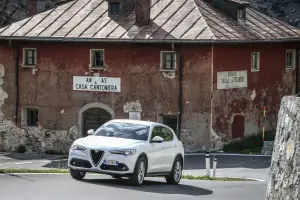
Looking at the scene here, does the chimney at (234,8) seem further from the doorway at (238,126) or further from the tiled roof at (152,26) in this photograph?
the doorway at (238,126)

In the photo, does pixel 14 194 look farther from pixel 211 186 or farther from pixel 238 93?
pixel 238 93

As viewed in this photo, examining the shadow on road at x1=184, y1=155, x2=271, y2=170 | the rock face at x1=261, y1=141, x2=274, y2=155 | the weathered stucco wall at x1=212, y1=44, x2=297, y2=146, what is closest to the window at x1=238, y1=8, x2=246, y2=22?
the weathered stucco wall at x1=212, y1=44, x2=297, y2=146

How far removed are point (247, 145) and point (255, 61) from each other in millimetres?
4416

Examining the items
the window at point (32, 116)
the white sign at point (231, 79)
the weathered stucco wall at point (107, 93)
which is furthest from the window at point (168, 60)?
the window at point (32, 116)

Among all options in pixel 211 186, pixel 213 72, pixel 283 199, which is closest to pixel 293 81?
pixel 213 72

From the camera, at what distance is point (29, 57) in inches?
1436

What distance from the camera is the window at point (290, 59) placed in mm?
38794

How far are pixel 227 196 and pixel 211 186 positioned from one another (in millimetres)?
2333

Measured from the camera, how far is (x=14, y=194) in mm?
13812

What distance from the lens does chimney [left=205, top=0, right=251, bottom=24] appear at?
36.4 metres

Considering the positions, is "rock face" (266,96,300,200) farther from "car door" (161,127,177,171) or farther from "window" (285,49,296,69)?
"window" (285,49,296,69)

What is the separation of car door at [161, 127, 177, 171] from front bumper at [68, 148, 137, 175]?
1.69 metres

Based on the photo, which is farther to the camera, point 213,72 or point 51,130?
point 51,130

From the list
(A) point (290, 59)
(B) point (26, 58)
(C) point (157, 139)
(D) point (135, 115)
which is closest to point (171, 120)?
(D) point (135, 115)
